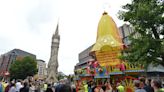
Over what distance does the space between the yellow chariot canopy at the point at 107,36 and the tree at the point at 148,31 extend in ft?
24.5

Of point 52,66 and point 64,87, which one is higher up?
point 52,66

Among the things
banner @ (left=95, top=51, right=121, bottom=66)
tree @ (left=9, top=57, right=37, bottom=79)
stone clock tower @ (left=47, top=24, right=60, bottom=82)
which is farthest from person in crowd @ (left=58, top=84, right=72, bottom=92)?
stone clock tower @ (left=47, top=24, right=60, bottom=82)

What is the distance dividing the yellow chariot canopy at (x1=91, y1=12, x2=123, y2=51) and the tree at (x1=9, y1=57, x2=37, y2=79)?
139 ft

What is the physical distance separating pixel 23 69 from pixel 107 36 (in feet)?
146

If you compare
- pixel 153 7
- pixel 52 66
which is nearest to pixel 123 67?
pixel 153 7

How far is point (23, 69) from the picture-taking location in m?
65.8

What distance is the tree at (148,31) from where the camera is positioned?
14812 mm

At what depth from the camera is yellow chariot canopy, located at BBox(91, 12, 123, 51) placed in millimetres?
23844

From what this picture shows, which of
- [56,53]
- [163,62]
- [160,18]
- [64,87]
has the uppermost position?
[56,53]

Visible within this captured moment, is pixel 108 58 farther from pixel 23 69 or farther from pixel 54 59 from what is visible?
pixel 54 59

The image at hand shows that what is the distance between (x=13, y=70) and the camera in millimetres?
66188

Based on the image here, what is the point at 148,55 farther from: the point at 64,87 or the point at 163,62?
the point at 64,87

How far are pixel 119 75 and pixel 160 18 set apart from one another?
28.1 ft

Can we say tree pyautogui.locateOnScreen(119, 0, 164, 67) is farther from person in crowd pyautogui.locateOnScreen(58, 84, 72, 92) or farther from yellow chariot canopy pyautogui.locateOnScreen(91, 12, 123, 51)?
yellow chariot canopy pyautogui.locateOnScreen(91, 12, 123, 51)
